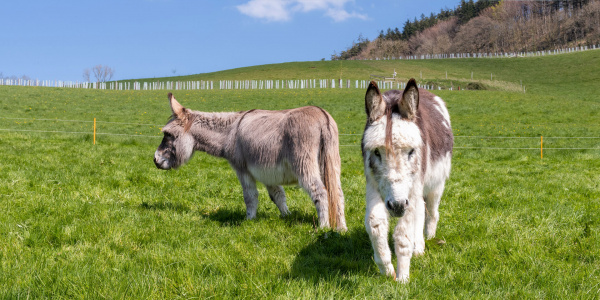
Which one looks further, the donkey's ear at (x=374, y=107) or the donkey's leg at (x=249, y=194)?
the donkey's leg at (x=249, y=194)

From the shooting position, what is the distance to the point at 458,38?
13012 centimetres

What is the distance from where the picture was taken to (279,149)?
605cm

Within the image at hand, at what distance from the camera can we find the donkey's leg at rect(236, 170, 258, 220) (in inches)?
254

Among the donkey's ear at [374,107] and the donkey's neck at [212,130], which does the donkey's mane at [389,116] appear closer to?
the donkey's ear at [374,107]

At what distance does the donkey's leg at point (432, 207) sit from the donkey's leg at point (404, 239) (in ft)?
5.21

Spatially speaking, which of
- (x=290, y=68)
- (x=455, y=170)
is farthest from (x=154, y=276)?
(x=290, y=68)

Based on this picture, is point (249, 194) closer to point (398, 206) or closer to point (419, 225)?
point (419, 225)

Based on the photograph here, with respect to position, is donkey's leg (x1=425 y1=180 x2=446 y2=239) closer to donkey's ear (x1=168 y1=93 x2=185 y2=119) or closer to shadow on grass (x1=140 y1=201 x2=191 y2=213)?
shadow on grass (x1=140 y1=201 x2=191 y2=213)

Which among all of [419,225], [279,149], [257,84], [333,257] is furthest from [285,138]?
[257,84]

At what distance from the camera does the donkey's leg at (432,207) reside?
16.8 ft

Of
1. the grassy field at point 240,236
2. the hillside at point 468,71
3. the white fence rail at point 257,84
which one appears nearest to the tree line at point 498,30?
the hillside at point 468,71

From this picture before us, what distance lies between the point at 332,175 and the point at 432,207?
4.64ft

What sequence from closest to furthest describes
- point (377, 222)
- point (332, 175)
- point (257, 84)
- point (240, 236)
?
point (377, 222), point (240, 236), point (332, 175), point (257, 84)

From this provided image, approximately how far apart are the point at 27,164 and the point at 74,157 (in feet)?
6.06
